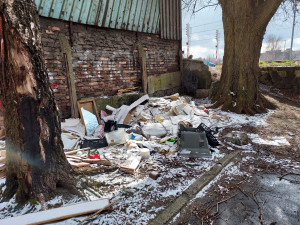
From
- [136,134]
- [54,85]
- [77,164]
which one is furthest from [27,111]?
[54,85]

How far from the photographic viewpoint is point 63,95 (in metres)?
5.51

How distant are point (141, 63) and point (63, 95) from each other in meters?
3.32

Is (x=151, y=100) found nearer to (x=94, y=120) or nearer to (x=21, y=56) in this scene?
(x=94, y=120)

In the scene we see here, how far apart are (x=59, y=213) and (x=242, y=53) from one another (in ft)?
23.7

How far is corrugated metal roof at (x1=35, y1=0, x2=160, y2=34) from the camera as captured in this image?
16.7ft

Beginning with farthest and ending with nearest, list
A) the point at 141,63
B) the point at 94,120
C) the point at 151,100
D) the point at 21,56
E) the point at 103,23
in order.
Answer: the point at 141,63, the point at 151,100, the point at 103,23, the point at 94,120, the point at 21,56

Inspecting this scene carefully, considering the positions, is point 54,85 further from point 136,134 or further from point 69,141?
point 136,134

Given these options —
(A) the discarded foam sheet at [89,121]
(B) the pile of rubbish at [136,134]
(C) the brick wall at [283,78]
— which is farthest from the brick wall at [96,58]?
(C) the brick wall at [283,78]

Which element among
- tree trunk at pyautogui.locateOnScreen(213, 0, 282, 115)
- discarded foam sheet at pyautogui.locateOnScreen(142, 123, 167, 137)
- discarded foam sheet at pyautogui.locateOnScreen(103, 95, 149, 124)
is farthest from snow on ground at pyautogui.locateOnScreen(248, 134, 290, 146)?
discarded foam sheet at pyautogui.locateOnScreen(103, 95, 149, 124)

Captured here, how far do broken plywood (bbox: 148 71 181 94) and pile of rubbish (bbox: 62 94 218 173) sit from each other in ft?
5.11

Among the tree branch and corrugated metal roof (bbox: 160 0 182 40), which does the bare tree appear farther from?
corrugated metal roof (bbox: 160 0 182 40)

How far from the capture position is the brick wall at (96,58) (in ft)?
17.3

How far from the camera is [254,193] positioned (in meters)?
2.75

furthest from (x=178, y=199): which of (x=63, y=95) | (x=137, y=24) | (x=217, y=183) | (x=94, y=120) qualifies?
(x=137, y=24)
